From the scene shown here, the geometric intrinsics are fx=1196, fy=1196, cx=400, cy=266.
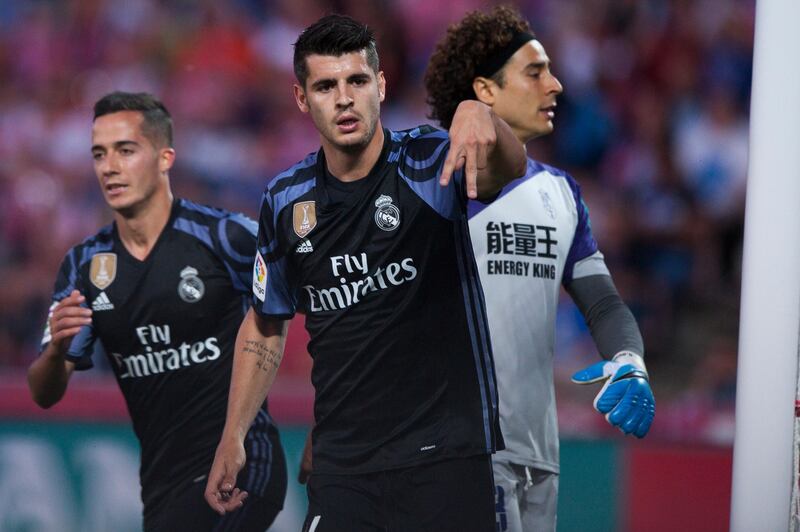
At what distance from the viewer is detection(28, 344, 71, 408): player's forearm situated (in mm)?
4695

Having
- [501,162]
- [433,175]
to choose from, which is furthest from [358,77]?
Result: [501,162]

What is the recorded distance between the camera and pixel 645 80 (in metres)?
8.98

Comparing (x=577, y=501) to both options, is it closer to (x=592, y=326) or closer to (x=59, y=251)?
(x=592, y=326)

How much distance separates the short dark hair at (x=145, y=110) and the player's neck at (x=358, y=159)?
4.85 feet

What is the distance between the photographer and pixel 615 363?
3891mm

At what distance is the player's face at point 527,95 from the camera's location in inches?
185

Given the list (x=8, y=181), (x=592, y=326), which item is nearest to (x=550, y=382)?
(x=592, y=326)

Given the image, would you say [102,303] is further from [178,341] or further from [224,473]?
[224,473]

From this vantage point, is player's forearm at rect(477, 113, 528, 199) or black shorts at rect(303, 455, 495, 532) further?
black shorts at rect(303, 455, 495, 532)

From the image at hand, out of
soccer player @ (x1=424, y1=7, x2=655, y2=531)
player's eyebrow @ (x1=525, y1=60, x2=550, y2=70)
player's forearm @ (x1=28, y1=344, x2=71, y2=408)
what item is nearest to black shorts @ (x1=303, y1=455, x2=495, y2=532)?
Result: soccer player @ (x1=424, y1=7, x2=655, y2=531)

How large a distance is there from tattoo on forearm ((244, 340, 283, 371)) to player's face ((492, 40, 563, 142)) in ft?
4.35

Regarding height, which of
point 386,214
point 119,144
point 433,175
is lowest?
point 386,214

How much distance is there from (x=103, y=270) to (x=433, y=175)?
1.80 meters

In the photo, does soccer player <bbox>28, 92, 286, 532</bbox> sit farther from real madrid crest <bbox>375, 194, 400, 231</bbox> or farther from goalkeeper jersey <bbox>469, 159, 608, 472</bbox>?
real madrid crest <bbox>375, 194, 400, 231</bbox>
